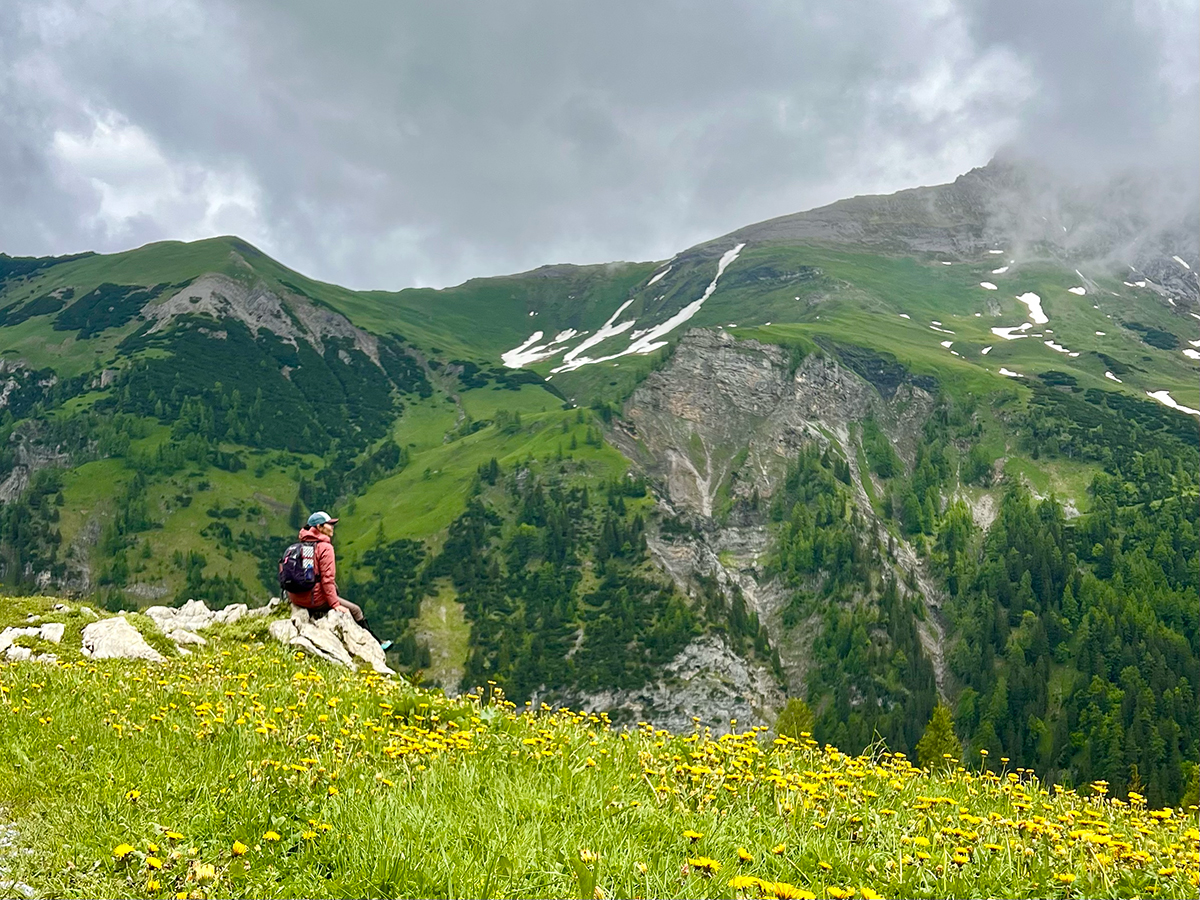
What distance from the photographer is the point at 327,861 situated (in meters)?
5.88

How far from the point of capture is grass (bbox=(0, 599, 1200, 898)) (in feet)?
18.4

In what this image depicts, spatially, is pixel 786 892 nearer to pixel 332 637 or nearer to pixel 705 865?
pixel 705 865

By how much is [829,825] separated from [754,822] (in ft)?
2.46

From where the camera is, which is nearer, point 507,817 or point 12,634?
point 507,817

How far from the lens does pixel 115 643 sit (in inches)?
736

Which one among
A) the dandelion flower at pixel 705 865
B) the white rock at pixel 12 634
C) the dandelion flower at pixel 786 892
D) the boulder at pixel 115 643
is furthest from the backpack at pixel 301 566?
the dandelion flower at pixel 786 892

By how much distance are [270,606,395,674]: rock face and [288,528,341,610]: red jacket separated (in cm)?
28

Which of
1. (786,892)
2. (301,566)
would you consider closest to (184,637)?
(301,566)

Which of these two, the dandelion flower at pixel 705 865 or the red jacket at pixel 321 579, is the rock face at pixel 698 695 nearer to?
the red jacket at pixel 321 579

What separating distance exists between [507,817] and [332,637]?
16.2 meters

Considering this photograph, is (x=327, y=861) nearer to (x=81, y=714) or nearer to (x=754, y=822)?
(x=754, y=822)

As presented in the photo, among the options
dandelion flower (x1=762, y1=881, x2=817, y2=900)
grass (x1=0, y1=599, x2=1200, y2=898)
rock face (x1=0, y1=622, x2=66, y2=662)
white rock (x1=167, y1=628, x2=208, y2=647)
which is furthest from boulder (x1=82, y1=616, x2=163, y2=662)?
dandelion flower (x1=762, y1=881, x2=817, y2=900)

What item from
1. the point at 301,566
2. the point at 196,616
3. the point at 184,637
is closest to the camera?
the point at 184,637

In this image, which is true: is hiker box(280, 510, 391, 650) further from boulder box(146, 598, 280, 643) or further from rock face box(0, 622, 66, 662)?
rock face box(0, 622, 66, 662)
